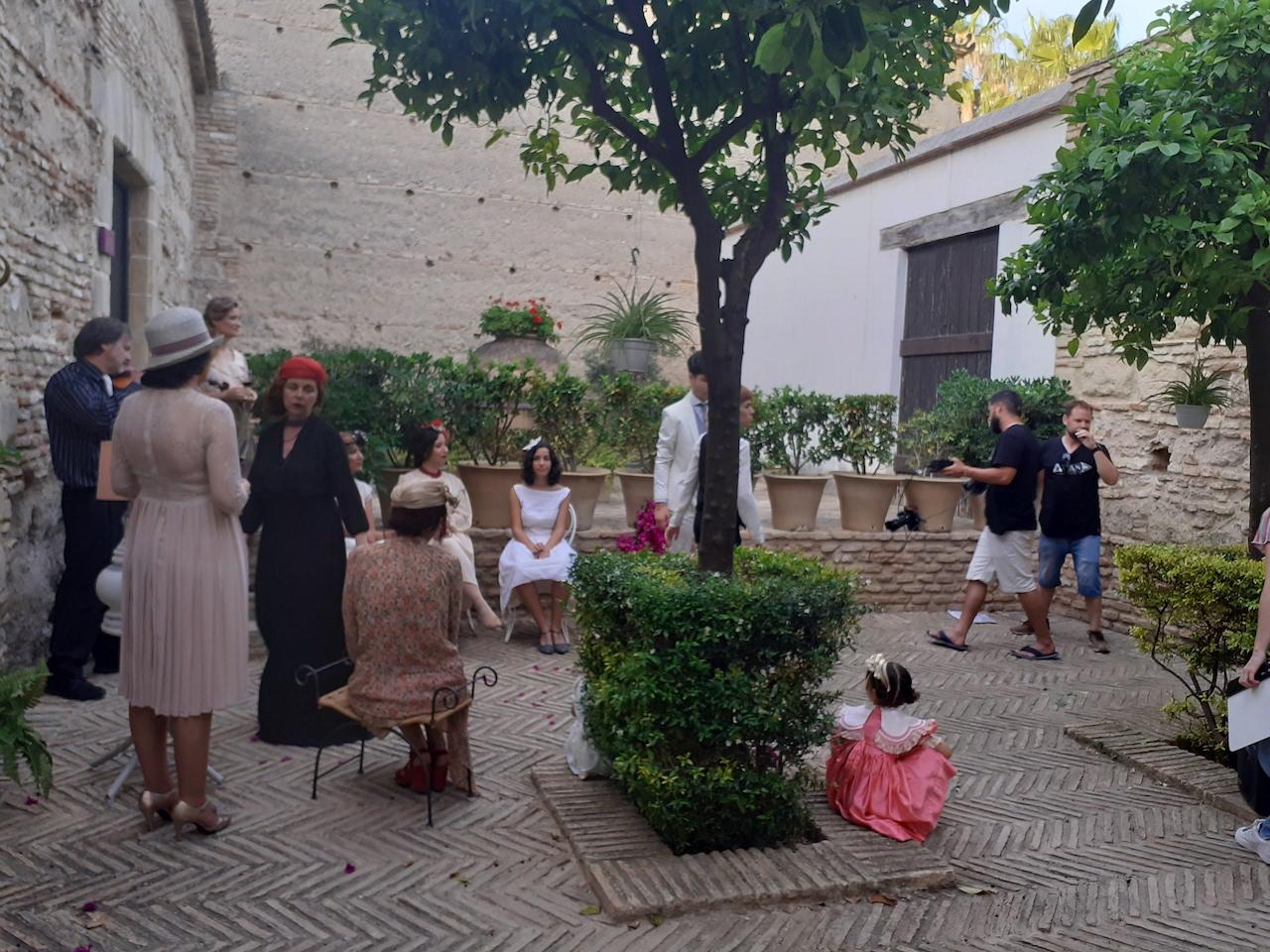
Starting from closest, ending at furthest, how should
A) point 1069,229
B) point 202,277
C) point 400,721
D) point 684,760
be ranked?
1. point 684,760
2. point 400,721
3. point 1069,229
4. point 202,277

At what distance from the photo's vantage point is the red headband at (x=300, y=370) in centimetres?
484

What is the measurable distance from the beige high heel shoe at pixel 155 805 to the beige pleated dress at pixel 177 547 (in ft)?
1.20

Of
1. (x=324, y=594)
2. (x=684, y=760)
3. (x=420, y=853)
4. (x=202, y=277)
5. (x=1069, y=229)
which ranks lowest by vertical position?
(x=420, y=853)

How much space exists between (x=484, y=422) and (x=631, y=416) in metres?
1.48

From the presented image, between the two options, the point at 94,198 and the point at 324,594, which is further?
the point at 94,198

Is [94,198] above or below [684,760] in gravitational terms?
above

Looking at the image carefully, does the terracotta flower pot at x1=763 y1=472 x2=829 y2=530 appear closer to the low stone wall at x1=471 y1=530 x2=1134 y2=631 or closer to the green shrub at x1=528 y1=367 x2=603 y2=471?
the low stone wall at x1=471 y1=530 x2=1134 y2=631

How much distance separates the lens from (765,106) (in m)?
4.14

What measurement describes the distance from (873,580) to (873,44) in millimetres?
6251

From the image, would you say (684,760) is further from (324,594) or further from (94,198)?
(94,198)

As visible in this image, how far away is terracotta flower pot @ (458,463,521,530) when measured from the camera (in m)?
8.03

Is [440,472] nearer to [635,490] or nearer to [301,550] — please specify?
[301,550]

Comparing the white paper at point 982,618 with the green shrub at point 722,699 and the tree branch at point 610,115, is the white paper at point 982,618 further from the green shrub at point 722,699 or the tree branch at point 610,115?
the tree branch at point 610,115

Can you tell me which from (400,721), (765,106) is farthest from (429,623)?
(765,106)
